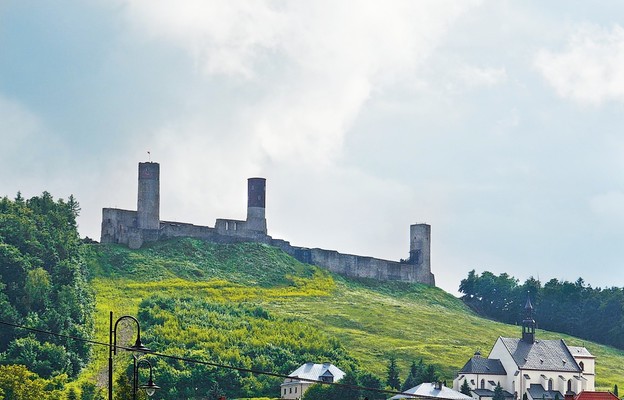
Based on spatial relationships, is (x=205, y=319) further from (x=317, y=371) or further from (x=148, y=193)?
(x=148, y=193)

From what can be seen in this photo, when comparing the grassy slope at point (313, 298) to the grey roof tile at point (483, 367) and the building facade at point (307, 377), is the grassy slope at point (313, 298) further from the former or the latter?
the building facade at point (307, 377)

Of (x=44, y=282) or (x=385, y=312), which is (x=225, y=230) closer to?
(x=385, y=312)

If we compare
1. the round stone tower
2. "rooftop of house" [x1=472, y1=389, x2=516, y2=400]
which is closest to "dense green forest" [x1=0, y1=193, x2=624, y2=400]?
the round stone tower

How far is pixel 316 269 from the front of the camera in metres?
146

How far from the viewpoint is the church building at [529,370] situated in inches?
4604

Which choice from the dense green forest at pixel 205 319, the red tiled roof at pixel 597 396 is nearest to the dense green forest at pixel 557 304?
the dense green forest at pixel 205 319

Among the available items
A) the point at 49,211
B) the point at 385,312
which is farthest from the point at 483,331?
the point at 49,211

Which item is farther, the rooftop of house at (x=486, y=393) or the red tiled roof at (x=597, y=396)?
the rooftop of house at (x=486, y=393)

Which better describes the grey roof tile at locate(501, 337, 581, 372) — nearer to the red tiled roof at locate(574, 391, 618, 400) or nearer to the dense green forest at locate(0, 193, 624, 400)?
the dense green forest at locate(0, 193, 624, 400)

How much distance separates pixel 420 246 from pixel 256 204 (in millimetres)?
22020

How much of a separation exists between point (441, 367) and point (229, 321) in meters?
16.8

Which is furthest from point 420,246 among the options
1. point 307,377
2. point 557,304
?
point 307,377

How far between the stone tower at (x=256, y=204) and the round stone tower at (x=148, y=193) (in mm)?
10632

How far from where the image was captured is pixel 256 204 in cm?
14275
